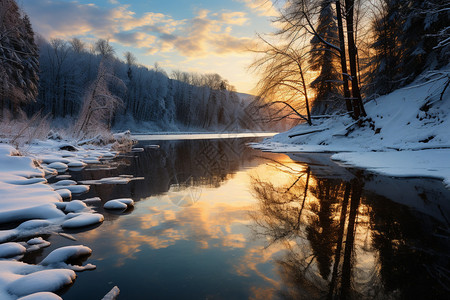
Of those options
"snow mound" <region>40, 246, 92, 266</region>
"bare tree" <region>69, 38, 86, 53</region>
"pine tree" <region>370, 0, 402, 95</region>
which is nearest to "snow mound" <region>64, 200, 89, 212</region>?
"snow mound" <region>40, 246, 92, 266</region>

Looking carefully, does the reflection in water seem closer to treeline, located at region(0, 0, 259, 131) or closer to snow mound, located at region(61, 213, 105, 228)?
snow mound, located at region(61, 213, 105, 228)

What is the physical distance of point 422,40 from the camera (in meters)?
11.5

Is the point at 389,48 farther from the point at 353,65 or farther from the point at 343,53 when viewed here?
the point at 353,65

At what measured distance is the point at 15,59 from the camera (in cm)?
2342

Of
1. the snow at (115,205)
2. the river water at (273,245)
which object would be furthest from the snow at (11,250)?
the snow at (115,205)

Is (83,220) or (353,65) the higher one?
(353,65)

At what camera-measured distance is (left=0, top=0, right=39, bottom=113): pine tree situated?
1352 centimetres

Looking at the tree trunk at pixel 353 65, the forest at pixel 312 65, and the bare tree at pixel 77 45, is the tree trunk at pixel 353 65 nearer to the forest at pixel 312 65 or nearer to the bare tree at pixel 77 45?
the forest at pixel 312 65

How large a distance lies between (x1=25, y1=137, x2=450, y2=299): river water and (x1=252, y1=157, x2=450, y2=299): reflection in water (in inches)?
0.4

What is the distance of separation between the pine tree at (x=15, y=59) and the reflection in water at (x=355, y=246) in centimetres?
1531

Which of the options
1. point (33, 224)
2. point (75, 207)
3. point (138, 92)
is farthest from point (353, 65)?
point (138, 92)

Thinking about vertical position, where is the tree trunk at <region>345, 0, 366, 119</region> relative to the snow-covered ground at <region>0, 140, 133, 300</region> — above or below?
above

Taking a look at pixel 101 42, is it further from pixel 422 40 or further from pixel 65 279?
pixel 65 279

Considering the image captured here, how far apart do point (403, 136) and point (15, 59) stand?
3083 centimetres
